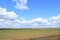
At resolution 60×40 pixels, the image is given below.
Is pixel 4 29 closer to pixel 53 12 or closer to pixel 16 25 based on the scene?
pixel 16 25

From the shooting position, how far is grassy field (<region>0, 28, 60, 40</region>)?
A: 3009 mm

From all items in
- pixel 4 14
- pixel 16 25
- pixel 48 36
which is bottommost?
pixel 48 36

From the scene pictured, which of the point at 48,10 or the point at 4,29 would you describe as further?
the point at 48,10

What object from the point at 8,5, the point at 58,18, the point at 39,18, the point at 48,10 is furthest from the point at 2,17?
the point at 58,18

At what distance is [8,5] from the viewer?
10.1ft

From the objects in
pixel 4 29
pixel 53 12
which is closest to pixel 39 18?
pixel 53 12

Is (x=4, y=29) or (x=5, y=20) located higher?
(x=5, y=20)

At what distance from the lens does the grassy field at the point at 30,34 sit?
3.01 meters

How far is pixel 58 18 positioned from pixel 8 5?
1.20m

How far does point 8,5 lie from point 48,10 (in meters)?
0.94

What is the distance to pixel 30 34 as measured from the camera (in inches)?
123

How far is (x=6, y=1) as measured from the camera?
3084 millimetres

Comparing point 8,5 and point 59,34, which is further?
point 59,34

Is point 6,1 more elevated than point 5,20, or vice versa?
point 6,1
